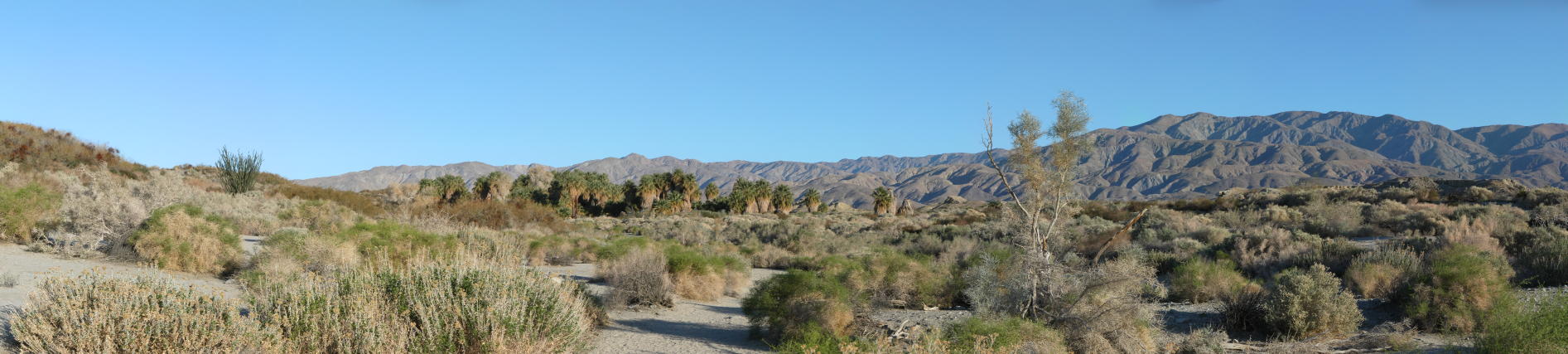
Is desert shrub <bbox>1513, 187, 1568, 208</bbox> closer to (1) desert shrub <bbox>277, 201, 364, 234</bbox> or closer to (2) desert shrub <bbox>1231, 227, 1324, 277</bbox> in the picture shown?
(2) desert shrub <bbox>1231, 227, 1324, 277</bbox>

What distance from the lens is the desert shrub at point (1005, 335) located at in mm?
8836

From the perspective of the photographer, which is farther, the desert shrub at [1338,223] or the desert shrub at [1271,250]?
the desert shrub at [1338,223]

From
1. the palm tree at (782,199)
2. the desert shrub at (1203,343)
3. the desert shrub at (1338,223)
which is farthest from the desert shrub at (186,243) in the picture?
the palm tree at (782,199)

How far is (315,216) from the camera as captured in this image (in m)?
26.4

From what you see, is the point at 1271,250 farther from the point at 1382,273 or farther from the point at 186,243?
the point at 186,243

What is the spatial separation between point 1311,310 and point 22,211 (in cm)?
2499

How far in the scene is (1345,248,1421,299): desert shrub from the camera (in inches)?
520

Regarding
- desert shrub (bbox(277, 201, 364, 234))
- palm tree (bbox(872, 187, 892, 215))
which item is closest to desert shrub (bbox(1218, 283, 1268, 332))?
desert shrub (bbox(277, 201, 364, 234))

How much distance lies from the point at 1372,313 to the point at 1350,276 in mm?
2005

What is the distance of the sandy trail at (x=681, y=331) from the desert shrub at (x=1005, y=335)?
3.07 m

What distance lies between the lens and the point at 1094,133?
11148 mm

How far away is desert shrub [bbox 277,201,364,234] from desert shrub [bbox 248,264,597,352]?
16898 millimetres

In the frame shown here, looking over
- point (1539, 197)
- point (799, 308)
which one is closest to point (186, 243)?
point (799, 308)

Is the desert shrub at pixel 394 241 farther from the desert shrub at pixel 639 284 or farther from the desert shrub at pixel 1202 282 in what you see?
the desert shrub at pixel 1202 282
